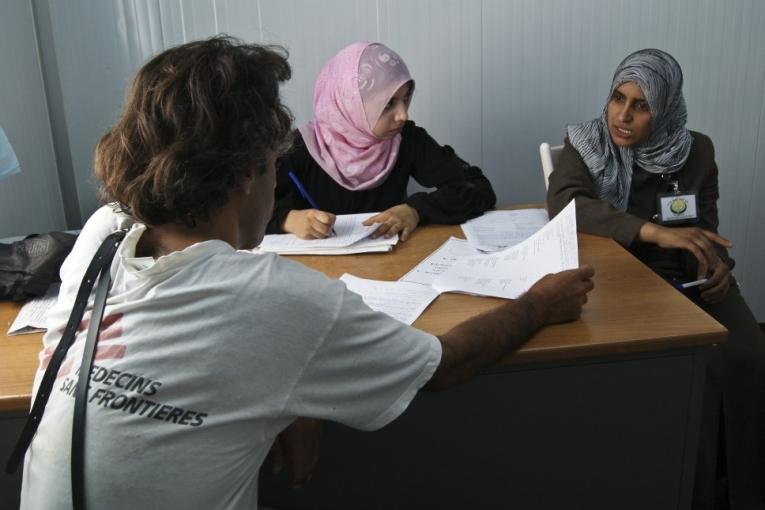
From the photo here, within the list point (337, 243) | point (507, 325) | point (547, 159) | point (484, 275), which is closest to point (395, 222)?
point (337, 243)

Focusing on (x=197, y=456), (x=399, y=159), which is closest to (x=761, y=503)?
(x=399, y=159)

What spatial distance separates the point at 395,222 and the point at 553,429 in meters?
0.70

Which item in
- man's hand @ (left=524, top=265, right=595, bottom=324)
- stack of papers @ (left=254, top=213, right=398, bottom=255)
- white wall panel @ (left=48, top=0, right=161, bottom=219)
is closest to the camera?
man's hand @ (left=524, top=265, right=595, bottom=324)

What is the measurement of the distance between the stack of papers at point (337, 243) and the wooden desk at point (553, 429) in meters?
0.37

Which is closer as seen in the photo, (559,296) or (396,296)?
(559,296)

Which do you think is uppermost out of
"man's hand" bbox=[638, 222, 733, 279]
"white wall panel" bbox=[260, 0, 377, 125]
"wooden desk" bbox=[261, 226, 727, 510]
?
"white wall panel" bbox=[260, 0, 377, 125]

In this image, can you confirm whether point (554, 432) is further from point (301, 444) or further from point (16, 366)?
point (16, 366)

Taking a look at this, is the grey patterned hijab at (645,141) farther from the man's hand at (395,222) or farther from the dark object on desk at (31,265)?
the dark object on desk at (31,265)

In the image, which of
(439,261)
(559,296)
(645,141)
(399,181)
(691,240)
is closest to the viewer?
(559,296)

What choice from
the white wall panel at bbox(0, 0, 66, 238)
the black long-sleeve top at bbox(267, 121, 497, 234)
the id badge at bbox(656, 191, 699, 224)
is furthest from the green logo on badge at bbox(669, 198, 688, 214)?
the white wall panel at bbox(0, 0, 66, 238)

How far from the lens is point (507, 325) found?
991 mm

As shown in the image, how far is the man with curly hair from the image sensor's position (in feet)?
2.15

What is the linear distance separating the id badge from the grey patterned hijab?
116 millimetres

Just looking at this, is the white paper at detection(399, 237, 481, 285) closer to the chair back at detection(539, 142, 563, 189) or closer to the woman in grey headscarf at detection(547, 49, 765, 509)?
the woman in grey headscarf at detection(547, 49, 765, 509)
